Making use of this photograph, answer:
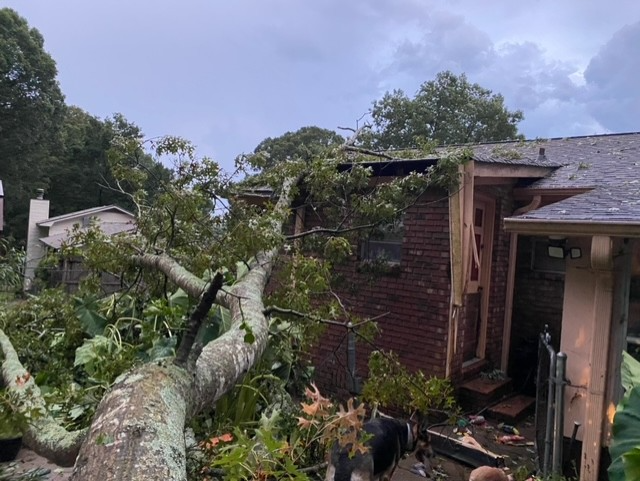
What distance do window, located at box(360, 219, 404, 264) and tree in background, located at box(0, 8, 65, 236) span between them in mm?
25471

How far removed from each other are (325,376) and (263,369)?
8.86 feet

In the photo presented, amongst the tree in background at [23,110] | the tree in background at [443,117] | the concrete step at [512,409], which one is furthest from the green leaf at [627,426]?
the tree in background at [23,110]

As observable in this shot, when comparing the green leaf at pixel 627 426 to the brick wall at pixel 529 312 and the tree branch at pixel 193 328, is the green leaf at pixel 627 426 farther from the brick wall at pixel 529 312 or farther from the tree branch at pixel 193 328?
the brick wall at pixel 529 312

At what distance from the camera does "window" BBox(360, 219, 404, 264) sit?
701cm

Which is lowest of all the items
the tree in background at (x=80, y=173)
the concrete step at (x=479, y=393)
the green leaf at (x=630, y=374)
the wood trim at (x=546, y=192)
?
the concrete step at (x=479, y=393)

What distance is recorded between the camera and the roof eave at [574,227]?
3.92m

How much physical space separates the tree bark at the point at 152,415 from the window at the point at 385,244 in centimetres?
473

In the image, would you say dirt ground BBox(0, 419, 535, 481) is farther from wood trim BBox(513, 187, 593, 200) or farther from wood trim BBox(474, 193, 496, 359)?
wood trim BBox(513, 187, 593, 200)

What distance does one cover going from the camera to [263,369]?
4.81 m

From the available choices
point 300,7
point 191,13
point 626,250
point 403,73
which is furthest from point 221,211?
point 403,73

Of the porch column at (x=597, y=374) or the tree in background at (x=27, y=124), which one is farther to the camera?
the tree in background at (x=27, y=124)

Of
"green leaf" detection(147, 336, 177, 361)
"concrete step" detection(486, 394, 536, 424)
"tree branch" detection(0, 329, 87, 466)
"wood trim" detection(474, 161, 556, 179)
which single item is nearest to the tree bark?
"tree branch" detection(0, 329, 87, 466)

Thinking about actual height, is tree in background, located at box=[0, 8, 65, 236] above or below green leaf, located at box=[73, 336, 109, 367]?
above

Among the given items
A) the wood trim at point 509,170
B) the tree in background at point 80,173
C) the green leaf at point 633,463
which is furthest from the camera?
the tree in background at point 80,173
